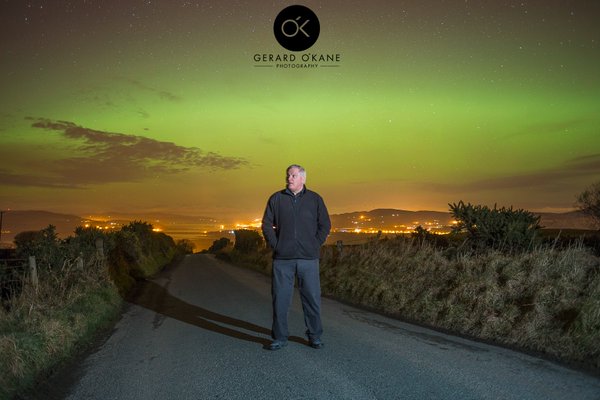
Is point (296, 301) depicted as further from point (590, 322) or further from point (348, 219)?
point (348, 219)

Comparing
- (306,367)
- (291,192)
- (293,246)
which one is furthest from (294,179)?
(306,367)

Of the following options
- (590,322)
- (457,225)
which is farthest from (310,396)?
(457,225)

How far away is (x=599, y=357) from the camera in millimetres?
5852

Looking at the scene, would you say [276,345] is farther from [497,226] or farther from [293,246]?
[497,226]

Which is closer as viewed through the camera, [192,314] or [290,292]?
[290,292]

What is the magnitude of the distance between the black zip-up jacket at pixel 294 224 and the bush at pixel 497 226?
7.42m

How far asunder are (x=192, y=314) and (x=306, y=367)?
15.5 ft

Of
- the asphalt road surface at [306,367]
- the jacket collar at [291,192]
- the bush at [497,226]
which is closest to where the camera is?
the asphalt road surface at [306,367]

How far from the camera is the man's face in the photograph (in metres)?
6.34

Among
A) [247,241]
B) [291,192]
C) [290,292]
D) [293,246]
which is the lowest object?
[247,241]

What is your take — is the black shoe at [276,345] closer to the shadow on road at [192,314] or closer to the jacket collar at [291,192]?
the shadow on road at [192,314]

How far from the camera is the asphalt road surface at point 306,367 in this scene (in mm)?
4742

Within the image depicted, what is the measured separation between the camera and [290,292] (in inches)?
255

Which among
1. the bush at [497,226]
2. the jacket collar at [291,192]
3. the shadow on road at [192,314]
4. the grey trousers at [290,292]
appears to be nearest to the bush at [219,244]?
the shadow on road at [192,314]
